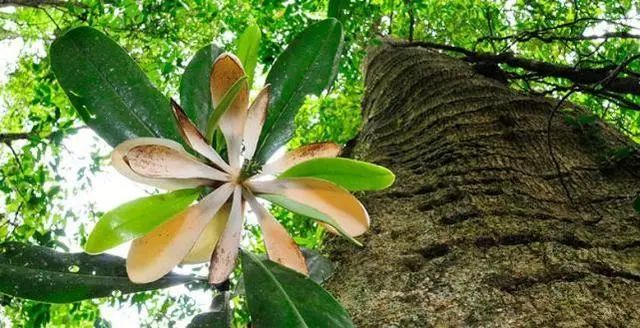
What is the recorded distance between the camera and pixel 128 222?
56cm

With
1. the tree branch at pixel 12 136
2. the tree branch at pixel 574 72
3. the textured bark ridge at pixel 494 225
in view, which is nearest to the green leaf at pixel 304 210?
the textured bark ridge at pixel 494 225

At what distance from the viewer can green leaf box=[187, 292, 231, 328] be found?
0.64m

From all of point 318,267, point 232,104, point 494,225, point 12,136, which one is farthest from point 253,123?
point 12,136

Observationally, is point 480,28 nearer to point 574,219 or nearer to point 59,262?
point 574,219

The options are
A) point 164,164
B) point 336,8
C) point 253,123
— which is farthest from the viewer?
point 336,8

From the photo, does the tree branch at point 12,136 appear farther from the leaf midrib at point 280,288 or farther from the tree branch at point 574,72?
the leaf midrib at point 280,288

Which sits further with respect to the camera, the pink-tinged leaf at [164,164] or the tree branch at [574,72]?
the tree branch at [574,72]

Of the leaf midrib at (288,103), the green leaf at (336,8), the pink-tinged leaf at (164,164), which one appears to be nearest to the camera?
the pink-tinged leaf at (164,164)

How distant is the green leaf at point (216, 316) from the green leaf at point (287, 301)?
0.08 meters

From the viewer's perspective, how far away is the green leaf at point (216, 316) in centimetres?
64

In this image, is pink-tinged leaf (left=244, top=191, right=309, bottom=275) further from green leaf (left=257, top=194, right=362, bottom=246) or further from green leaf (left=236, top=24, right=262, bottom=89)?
green leaf (left=236, top=24, right=262, bottom=89)

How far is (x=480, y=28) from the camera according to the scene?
4559 millimetres

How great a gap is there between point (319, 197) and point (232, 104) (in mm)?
140

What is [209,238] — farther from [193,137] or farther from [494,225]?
[494,225]
